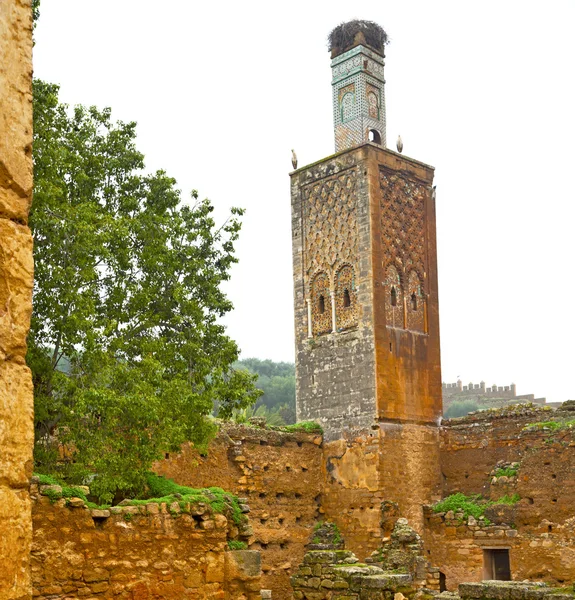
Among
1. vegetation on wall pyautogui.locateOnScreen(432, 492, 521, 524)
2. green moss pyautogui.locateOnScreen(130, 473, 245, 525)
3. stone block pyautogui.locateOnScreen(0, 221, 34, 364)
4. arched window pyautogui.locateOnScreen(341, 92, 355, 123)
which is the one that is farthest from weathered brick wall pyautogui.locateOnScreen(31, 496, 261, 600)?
arched window pyautogui.locateOnScreen(341, 92, 355, 123)

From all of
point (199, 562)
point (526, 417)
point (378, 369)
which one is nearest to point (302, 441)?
point (378, 369)

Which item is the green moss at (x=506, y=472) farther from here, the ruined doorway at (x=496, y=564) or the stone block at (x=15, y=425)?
the stone block at (x=15, y=425)

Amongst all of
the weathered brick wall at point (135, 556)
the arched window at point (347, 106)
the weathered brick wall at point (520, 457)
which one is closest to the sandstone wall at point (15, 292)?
the weathered brick wall at point (135, 556)

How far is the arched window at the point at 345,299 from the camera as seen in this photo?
18594 millimetres

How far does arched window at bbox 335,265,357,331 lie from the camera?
18594 millimetres

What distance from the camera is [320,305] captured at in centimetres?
1955

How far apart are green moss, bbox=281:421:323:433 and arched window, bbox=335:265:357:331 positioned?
2.18 meters

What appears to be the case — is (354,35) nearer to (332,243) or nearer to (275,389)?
(332,243)

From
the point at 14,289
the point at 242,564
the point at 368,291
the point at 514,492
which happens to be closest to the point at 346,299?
the point at 368,291

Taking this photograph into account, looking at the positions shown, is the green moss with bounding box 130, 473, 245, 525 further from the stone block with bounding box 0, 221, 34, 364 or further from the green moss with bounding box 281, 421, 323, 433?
the green moss with bounding box 281, 421, 323, 433

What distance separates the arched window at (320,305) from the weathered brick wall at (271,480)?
261 cm

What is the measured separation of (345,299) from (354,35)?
6.59m

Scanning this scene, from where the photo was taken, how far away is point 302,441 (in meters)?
18.1

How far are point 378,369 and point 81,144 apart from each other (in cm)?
847
